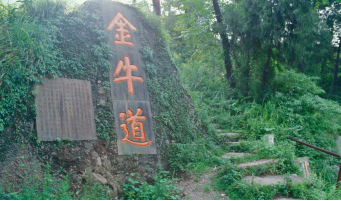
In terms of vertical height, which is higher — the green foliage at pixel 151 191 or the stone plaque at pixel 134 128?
the stone plaque at pixel 134 128

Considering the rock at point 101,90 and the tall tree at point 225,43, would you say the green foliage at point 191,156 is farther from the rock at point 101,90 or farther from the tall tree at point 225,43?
the tall tree at point 225,43

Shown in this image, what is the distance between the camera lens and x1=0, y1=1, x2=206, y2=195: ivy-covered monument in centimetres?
368

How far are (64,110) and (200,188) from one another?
278 cm

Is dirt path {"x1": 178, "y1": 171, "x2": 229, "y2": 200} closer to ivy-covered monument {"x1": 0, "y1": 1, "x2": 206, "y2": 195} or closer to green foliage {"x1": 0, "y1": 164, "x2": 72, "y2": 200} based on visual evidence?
ivy-covered monument {"x1": 0, "y1": 1, "x2": 206, "y2": 195}

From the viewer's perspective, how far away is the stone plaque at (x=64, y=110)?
379 centimetres

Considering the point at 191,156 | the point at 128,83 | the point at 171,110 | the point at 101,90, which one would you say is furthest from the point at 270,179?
the point at 101,90

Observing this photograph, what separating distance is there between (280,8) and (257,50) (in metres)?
1.33

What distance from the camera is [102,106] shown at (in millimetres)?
4535

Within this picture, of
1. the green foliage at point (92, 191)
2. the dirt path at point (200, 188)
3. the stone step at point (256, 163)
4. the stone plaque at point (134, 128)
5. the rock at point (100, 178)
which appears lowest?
the dirt path at point (200, 188)

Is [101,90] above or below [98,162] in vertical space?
above

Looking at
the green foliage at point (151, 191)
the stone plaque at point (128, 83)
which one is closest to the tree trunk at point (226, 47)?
the stone plaque at point (128, 83)

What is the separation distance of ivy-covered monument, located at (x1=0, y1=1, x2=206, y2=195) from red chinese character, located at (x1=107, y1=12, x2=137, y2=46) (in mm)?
22

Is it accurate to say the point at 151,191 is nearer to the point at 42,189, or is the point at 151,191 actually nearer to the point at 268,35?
the point at 42,189

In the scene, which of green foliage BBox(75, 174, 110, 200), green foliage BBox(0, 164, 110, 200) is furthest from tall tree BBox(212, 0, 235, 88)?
green foliage BBox(0, 164, 110, 200)
